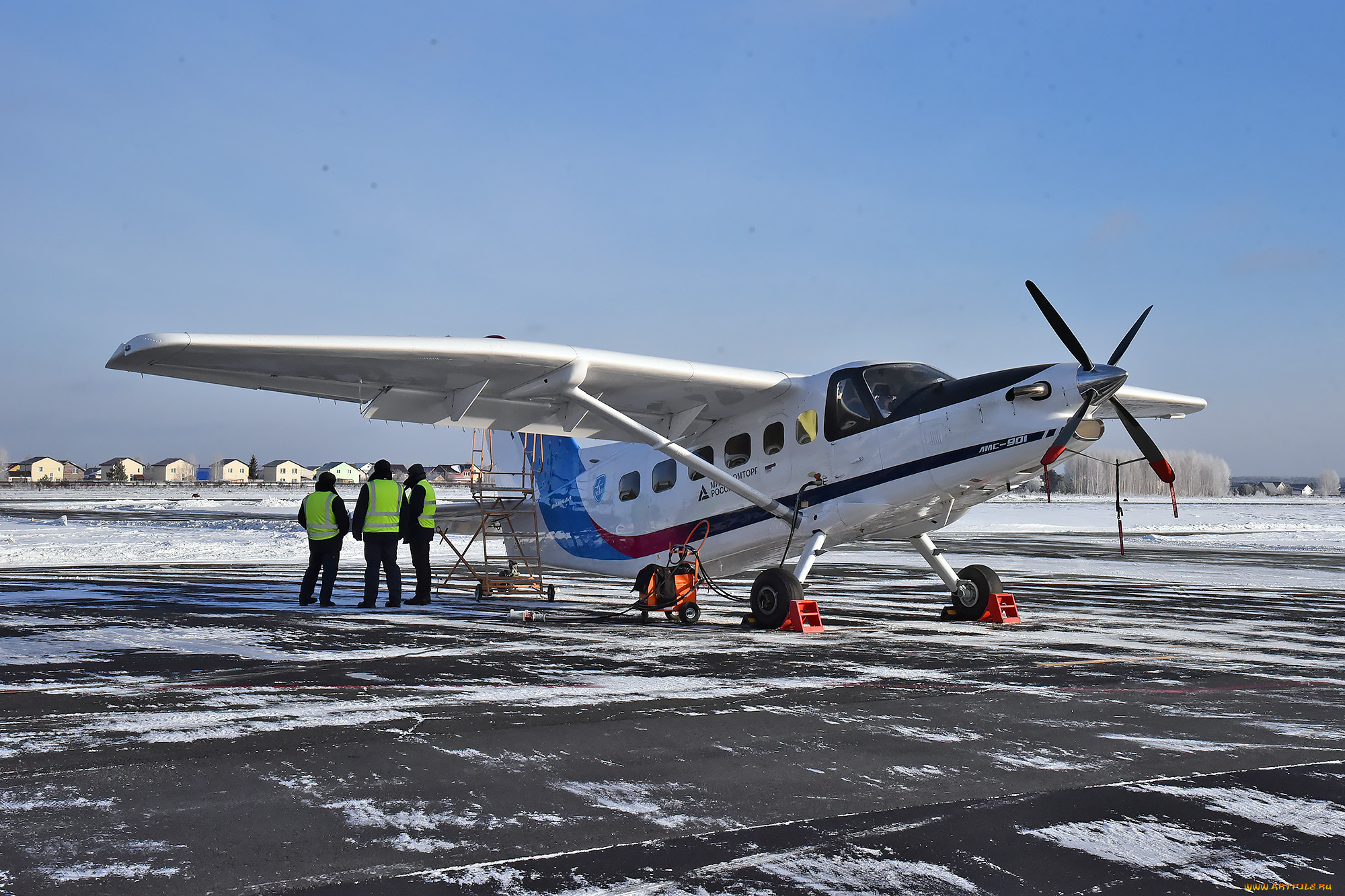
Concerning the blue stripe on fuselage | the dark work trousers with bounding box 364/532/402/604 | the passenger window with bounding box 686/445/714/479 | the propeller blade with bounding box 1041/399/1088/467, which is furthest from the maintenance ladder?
the propeller blade with bounding box 1041/399/1088/467

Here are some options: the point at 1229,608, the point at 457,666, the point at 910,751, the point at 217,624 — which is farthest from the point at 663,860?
the point at 1229,608

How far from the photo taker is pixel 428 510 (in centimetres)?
1441

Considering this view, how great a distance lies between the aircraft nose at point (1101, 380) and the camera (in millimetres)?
10078

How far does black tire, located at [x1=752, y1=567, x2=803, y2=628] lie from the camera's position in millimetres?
11352

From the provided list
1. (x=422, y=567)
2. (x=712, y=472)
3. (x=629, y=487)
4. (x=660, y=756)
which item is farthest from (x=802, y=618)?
(x=660, y=756)

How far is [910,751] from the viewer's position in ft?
16.8

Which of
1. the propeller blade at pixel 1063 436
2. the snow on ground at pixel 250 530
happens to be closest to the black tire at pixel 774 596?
the propeller blade at pixel 1063 436

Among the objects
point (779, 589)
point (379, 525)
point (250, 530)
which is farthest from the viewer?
point (250, 530)

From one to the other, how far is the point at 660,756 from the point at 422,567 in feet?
32.8

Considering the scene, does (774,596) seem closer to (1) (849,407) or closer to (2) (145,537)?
(1) (849,407)

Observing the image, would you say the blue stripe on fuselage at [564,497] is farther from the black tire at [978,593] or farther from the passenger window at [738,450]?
the black tire at [978,593]

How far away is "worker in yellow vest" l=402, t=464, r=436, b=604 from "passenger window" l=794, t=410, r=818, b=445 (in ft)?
18.1

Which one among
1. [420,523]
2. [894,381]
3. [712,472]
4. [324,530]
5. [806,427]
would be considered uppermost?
[894,381]

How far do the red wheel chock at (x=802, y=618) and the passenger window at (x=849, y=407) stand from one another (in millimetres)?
2195
